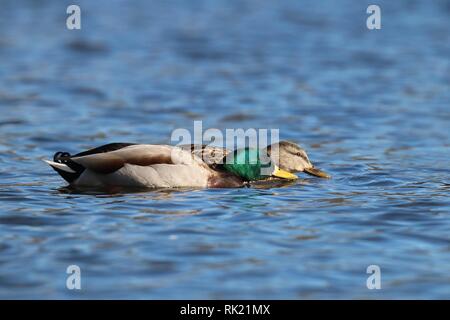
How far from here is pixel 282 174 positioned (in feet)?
36.5

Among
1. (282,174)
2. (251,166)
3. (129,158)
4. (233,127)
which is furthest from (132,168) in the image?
(233,127)

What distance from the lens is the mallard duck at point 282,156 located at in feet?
35.6

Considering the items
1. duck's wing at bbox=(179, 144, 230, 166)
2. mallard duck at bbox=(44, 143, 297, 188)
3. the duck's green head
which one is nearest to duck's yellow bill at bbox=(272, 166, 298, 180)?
the duck's green head

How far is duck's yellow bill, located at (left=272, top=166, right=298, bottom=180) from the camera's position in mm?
11078

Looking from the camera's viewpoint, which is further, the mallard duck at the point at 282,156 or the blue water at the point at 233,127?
the mallard duck at the point at 282,156

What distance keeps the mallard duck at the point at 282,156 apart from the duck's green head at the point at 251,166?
0.14 meters

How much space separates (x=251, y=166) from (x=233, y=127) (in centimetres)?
361

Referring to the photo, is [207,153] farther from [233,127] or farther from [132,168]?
[233,127]

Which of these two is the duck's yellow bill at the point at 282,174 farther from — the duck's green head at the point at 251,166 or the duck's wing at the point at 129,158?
the duck's wing at the point at 129,158

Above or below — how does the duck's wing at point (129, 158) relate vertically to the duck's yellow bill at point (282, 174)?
above

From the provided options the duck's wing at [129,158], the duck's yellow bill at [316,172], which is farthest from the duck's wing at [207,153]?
the duck's yellow bill at [316,172]

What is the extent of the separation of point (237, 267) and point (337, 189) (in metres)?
3.24
